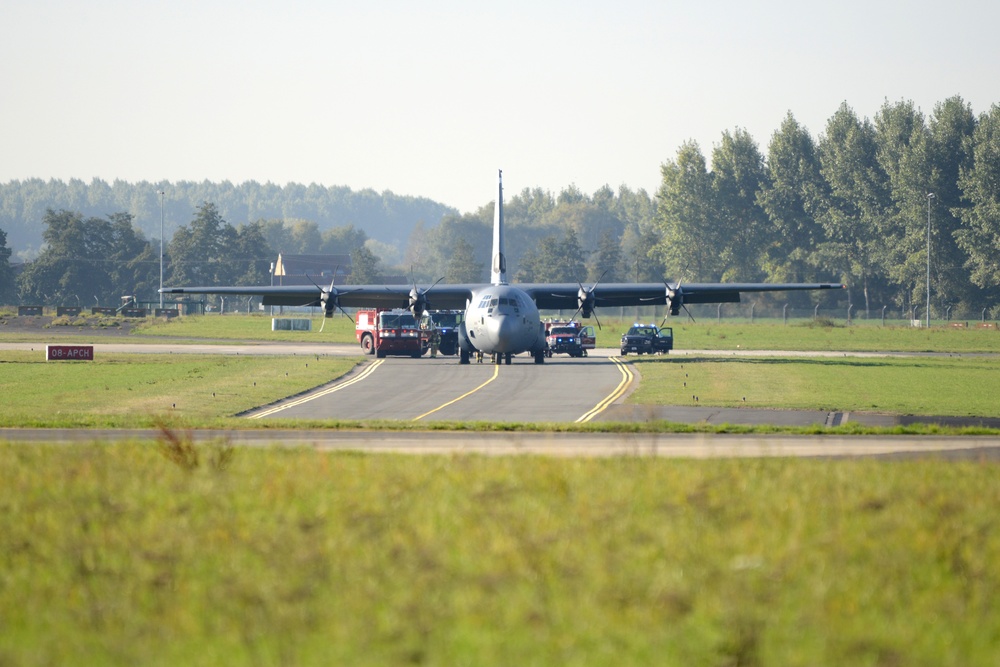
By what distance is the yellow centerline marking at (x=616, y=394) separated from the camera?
31878 mm

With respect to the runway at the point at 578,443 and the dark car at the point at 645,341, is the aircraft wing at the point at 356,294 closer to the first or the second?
the dark car at the point at 645,341

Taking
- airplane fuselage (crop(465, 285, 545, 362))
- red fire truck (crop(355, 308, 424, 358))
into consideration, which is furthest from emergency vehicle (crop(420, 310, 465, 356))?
airplane fuselage (crop(465, 285, 545, 362))

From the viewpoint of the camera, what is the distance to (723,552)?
1066 cm

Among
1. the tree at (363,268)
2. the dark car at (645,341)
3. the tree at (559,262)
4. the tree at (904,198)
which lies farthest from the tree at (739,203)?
the dark car at (645,341)

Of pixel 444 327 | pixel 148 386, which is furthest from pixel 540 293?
pixel 148 386

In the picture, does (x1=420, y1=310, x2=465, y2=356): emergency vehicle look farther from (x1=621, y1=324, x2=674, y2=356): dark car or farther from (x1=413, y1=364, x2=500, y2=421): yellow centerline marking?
(x1=413, y1=364, x2=500, y2=421): yellow centerline marking

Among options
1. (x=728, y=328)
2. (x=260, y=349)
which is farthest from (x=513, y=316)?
(x=728, y=328)

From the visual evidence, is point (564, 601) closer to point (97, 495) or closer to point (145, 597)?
point (145, 597)

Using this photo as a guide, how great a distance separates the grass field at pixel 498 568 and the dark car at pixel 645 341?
51076 mm

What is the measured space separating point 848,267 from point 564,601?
418ft

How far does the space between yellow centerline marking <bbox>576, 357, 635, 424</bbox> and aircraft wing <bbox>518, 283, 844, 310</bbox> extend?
386 centimetres

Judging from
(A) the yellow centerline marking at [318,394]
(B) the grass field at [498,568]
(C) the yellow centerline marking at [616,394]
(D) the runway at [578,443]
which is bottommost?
(A) the yellow centerline marking at [318,394]

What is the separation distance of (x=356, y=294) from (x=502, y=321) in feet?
42.6

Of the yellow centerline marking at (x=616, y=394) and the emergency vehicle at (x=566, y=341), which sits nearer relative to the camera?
the yellow centerline marking at (x=616, y=394)
